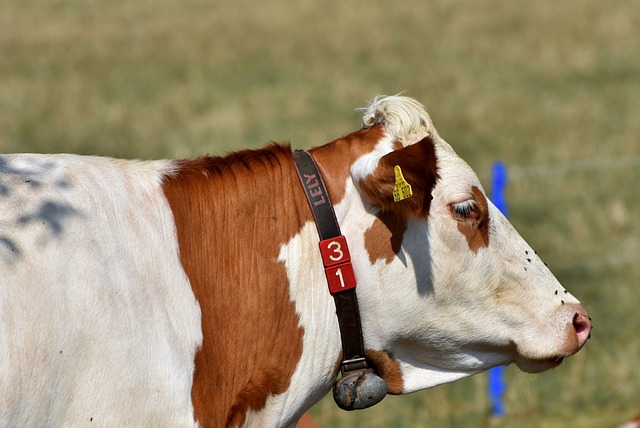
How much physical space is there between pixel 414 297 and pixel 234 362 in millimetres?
624

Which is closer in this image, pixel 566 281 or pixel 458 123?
pixel 566 281

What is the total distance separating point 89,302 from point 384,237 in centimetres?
98

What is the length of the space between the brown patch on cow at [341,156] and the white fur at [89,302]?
547 mm

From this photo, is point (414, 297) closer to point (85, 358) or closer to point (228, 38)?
point (85, 358)

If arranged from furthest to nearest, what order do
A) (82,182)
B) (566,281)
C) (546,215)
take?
(546,215), (566,281), (82,182)

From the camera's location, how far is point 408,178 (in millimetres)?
3104

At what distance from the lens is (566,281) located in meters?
9.54

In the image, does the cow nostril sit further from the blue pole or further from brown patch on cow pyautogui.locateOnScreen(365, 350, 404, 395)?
the blue pole

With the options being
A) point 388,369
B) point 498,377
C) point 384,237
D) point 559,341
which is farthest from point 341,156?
point 498,377

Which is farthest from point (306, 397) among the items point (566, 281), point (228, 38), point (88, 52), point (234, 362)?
point (228, 38)

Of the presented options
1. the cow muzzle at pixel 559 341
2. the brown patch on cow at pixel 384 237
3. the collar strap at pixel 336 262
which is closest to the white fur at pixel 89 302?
the collar strap at pixel 336 262

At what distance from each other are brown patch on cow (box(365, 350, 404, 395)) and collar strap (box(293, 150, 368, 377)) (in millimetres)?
78

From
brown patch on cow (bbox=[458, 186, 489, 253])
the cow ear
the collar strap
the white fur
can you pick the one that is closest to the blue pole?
brown patch on cow (bbox=[458, 186, 489, 253])

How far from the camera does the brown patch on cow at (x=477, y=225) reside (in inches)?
131
